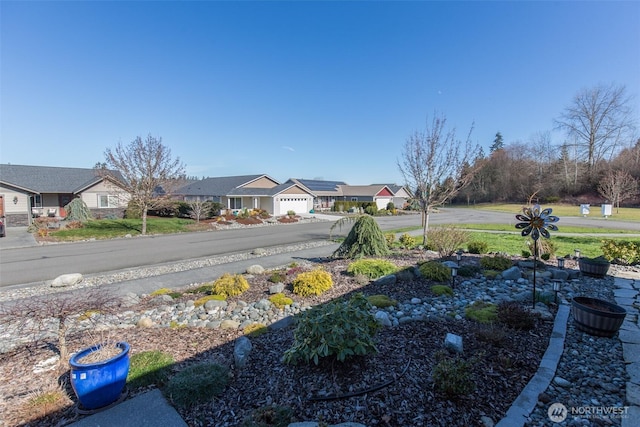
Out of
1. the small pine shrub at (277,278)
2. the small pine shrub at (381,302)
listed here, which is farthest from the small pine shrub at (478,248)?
the small pine shrub at (277,278)

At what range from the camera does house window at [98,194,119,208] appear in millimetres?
27559

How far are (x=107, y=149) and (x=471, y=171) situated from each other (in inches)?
956

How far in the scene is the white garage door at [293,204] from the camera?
114ft

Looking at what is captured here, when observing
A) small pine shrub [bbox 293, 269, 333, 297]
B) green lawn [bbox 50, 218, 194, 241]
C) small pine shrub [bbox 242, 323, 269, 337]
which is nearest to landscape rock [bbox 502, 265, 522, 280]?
small pine shrub [bbox 293, 269, 333, 297]

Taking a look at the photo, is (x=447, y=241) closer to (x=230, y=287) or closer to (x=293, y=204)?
(x=230, y=287)

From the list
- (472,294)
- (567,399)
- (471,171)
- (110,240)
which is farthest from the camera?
(110,240)

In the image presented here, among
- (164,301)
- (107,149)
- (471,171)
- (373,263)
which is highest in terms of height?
(107,149)

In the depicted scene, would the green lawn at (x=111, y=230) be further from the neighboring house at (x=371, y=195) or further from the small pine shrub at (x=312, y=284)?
the neighboring house at (x=371, y=195)

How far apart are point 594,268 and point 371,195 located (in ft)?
131

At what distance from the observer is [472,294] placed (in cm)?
648

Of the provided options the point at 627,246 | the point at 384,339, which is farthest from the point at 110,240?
the point at 627,246

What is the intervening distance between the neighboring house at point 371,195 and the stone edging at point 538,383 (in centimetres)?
4306

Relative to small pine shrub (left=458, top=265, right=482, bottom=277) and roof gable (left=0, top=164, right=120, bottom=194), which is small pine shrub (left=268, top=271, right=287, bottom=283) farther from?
roof gable (left=0, top=164, right=120, bottom=194)

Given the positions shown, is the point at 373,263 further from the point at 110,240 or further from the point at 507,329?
the point at 110,240
